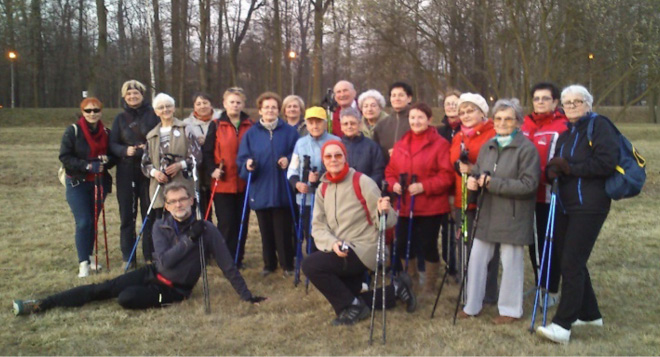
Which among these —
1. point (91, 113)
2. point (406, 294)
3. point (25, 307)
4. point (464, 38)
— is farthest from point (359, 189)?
point (464, 38)

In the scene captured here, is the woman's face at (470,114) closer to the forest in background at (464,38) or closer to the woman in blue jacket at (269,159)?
the woman in blue jacket at (269,159)

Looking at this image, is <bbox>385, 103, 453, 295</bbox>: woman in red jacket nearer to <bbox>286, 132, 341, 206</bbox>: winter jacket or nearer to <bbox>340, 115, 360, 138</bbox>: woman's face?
<bbox>340, 115, 360, 138</bbox>: woman's face

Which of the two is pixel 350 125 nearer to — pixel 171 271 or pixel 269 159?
pixel 269 159

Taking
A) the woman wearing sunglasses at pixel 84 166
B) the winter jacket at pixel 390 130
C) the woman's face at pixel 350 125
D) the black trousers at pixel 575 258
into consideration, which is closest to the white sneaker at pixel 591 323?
the black trousers at pixel 575 258

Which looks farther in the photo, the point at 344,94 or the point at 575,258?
the point at 344,94

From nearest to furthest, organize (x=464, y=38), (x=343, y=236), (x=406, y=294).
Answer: (x=343, y=236) < (x=406, y=294) < (x=464, y=38)

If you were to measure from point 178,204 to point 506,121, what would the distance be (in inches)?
109

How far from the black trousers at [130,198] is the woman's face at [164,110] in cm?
57

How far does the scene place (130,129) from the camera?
6.14 meters

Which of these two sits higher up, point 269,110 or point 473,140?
point 269,110

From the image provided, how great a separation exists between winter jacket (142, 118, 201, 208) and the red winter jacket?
82.4 inches

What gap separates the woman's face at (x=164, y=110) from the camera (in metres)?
5.93

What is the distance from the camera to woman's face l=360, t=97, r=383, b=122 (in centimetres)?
612

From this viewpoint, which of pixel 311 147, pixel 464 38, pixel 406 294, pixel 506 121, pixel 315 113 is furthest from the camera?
pixel 464 38
